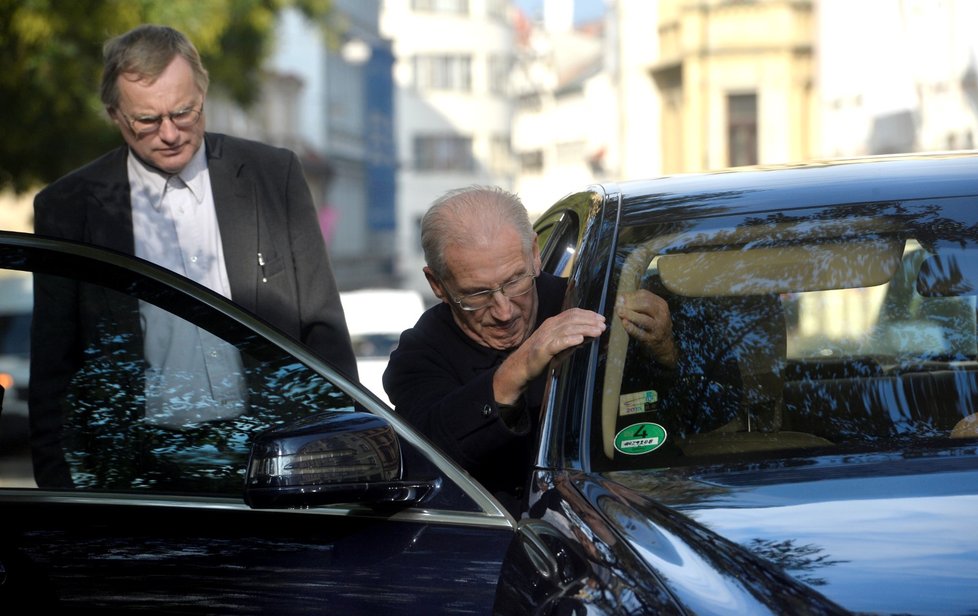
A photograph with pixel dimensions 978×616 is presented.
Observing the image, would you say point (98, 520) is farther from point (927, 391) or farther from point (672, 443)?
point (927, 391)

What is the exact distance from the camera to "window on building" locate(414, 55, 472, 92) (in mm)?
85875

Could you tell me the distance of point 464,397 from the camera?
3459 millimetres

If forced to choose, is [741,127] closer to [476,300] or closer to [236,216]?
[236,216]

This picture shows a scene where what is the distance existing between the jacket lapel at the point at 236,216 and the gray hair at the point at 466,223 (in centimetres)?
60

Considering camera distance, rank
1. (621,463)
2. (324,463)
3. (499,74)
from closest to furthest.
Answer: (324,463) < (621,463) < (499,74)

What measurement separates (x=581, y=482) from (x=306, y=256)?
1.60 m

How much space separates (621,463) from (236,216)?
62.8 inches

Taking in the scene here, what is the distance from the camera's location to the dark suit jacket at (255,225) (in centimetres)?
416

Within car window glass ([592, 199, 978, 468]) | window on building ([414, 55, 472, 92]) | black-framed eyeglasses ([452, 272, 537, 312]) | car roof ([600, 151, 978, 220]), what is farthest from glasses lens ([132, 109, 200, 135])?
window on building ([414, 55, 472, 92])

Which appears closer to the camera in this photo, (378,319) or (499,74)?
(378,319)

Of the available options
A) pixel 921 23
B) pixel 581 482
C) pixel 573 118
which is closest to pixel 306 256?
pixel 581 482

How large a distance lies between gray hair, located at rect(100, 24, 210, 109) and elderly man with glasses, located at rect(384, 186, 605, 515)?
773 millimetres

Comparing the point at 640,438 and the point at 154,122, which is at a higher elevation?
the point at 154,122

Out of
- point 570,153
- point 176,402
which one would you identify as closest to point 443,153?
point 570,153
